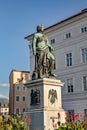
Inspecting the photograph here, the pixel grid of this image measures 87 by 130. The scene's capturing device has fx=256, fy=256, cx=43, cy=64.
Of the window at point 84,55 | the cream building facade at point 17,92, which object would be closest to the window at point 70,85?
the window at point 84,55

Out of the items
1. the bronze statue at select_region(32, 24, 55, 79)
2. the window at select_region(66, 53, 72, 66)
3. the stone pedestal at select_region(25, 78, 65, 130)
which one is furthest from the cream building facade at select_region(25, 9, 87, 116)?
the stone pedestal at select_region(25, 78, 65, 130)

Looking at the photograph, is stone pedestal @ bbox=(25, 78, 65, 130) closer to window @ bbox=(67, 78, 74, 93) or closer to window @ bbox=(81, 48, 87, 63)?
window @ bbox=(81, 48, 87, 63)

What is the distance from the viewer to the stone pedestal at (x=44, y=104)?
11109mm

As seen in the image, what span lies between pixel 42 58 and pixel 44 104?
2.34m

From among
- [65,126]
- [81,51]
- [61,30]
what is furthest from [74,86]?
[65,126]

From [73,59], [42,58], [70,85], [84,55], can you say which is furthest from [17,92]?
[42,58]

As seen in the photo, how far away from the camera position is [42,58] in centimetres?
1249

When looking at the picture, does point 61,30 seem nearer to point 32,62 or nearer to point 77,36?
point 77,36

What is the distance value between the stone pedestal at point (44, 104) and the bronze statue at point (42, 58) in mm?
550

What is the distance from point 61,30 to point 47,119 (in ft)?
86.5

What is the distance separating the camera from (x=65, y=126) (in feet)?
21.7

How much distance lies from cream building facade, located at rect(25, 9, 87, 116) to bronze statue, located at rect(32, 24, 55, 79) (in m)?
19.9

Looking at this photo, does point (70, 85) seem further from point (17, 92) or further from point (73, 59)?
point (17, 92)

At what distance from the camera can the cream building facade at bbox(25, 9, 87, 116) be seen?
106 feet
